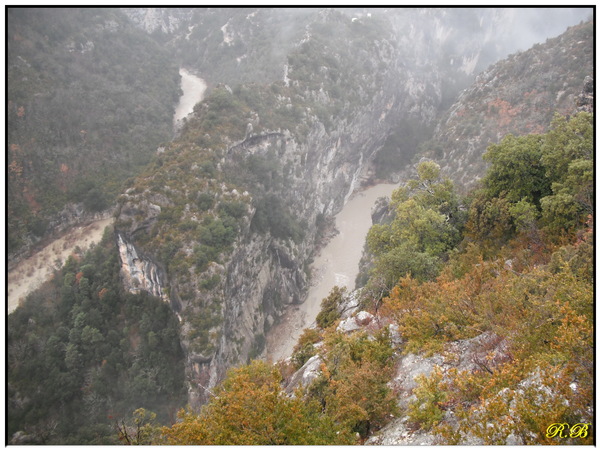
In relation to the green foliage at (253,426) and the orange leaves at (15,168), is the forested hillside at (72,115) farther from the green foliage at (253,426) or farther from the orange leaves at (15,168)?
the green foliage at (253,426)

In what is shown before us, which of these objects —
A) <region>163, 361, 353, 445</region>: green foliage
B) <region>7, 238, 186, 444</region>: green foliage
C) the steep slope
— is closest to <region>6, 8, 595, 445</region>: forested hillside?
<region>163, 361, 353, 445</region>: green foliage

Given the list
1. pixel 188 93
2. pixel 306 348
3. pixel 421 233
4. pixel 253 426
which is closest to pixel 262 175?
pixel 421 233

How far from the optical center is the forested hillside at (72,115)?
162 feet

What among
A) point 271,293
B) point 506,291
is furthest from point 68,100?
point 506,291

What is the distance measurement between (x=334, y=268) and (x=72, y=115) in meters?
46.0

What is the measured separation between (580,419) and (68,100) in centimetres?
6939

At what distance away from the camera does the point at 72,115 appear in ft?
186

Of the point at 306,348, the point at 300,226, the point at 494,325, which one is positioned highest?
the point at 300,226

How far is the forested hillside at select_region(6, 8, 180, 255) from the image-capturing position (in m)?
49.4

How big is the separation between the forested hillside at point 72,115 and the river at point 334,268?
30.0m

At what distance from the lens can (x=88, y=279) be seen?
3931 centimetres

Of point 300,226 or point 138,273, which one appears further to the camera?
point 300,226

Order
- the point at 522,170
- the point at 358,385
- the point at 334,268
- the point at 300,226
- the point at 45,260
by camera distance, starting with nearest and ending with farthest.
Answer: the point at 358,385 < the point at 522,170 < the point at 45,260 < the point at 334,268 < the point at 300,226

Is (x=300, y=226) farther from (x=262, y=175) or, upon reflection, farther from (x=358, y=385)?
(x=358, y=385)
